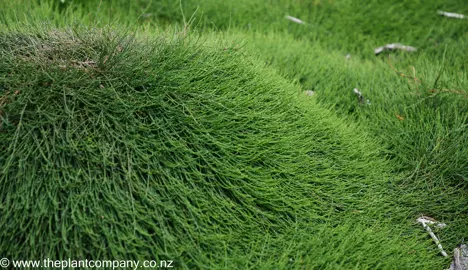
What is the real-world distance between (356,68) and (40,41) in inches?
81.3

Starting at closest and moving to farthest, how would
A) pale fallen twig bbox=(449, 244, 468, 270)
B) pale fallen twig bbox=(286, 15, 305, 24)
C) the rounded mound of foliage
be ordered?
the rounded mound of foliage < pale fallen twig bbox=(449, 244, 468, 270) < pale fallen twig bbox=(286, 15, 305, 24)

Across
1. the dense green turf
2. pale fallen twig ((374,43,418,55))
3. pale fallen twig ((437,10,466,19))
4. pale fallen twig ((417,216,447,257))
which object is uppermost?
pale fallen twig ((437,10,466,19))

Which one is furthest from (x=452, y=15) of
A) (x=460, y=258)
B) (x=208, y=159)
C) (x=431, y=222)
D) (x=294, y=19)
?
(x=208, y=159)

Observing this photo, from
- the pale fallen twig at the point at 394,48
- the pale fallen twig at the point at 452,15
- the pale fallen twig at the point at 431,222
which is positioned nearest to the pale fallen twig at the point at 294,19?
the pale fallen twig at the point at 394,48

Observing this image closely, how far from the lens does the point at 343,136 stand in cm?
229

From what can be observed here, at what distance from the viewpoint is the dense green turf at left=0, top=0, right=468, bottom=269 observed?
158cm

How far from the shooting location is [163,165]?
5.77 ft

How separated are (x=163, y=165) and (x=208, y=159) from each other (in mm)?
188

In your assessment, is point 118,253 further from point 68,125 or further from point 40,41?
point 40,41

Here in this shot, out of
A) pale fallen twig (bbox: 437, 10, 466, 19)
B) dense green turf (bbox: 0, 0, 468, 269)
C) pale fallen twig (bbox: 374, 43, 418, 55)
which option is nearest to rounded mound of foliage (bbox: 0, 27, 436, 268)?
dense green turf (bbox: 0, 0, 468, 269)

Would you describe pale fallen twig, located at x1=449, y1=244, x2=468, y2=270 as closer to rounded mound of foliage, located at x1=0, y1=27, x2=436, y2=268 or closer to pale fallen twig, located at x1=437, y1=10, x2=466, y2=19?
rounded mound of foliage, located at x1=0, y1=27, x2=436, y2=268

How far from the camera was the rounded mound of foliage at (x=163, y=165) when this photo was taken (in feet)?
5.12

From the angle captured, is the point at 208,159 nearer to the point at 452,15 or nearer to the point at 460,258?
the point at 460,258

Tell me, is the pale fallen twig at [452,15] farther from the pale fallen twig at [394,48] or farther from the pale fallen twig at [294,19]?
the pale fallen twig at [294,19]
